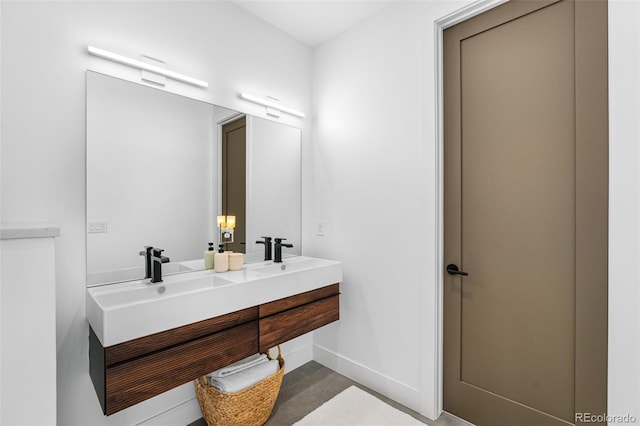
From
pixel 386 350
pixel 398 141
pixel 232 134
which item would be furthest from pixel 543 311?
pixel 232 134

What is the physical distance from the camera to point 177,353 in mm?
1388

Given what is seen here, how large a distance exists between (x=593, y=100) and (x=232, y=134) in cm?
195

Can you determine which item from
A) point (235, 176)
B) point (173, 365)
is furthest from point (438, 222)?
point (173, 365)

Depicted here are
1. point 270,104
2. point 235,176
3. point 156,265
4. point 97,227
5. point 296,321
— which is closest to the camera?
point 97,227

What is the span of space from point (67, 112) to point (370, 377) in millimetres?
2384

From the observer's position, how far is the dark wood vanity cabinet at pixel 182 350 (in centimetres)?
124

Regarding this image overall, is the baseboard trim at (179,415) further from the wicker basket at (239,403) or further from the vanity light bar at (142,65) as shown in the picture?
the vanity light bar at (142,65)

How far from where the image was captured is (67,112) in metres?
1.48

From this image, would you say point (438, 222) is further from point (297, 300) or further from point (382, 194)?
point (297, 300)

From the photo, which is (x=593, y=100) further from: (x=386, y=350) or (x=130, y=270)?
(x=130, y=270)

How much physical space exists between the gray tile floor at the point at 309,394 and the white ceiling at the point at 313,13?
2.65 meters

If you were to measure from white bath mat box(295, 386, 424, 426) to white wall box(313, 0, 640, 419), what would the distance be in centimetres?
14
